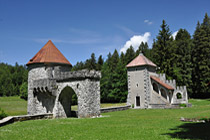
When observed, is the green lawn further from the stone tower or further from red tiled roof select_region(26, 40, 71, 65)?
the stone tower

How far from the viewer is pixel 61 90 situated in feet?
73.7

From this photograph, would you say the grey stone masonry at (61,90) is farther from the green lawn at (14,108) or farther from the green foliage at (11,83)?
the green foliage at (11,83)

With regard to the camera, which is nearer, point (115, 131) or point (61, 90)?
point (115, 131)

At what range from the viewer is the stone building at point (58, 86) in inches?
790

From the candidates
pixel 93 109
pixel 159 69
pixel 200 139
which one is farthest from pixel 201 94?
pixel 200 139

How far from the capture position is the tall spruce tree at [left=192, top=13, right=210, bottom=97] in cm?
4191

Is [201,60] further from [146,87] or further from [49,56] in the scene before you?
[49,56]

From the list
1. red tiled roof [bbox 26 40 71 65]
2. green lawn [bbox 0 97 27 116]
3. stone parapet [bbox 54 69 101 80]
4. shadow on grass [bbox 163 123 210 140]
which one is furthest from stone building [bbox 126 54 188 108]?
shadow on grass [bbox 163 123 210 140]

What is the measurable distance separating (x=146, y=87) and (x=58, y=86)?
14.7 m

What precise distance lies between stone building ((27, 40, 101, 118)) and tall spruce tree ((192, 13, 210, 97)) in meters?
30.7

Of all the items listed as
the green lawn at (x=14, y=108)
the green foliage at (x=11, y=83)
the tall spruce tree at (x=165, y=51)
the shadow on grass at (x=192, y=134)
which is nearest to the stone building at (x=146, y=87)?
the tall spruce tree at (x=165, y=51)

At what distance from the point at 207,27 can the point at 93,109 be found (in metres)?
38.1

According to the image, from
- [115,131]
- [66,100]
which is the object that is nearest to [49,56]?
[66,100]

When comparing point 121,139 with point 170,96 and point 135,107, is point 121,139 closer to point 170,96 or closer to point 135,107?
point 135,107
